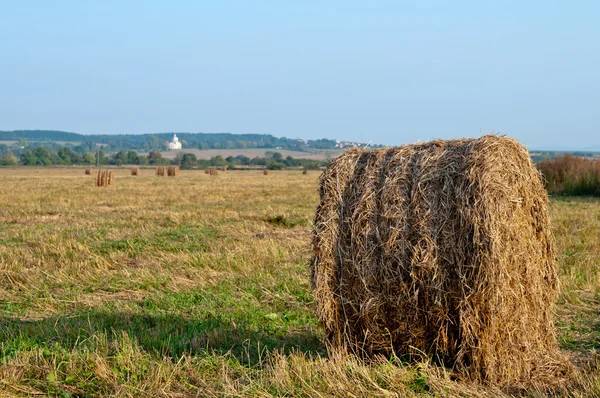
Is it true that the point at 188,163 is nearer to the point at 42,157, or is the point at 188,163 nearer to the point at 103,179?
the point at 42,157

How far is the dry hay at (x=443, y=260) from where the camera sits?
18.8 ft

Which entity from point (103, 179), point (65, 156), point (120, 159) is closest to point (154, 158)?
point (120, 159)

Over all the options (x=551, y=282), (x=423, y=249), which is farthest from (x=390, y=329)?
(x=551, y=282)

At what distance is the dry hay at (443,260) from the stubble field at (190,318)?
0.32 meters

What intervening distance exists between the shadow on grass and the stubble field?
0.07ft

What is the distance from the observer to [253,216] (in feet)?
57.1

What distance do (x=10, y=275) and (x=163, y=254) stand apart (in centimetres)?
243

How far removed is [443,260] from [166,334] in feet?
9.77

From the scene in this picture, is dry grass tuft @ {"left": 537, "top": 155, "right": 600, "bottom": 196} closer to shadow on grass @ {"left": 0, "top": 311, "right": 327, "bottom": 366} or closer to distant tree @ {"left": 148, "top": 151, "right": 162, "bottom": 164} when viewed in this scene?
shadow on grass @ {"left": 0, "top": 311, "right": 327, "bottom": 366}

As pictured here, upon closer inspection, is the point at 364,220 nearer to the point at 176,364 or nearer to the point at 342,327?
the point at 342,327

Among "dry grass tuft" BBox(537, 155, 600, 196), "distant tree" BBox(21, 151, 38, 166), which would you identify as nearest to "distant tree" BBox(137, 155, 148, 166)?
"distant tree" BBox(21, 151, 38, 166)

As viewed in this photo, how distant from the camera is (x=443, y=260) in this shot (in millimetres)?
5773

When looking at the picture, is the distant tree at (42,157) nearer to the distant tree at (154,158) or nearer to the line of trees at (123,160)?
the line of trees at (123,160)

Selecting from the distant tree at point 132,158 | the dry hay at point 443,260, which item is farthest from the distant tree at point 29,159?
the dry hay at point 443,260
